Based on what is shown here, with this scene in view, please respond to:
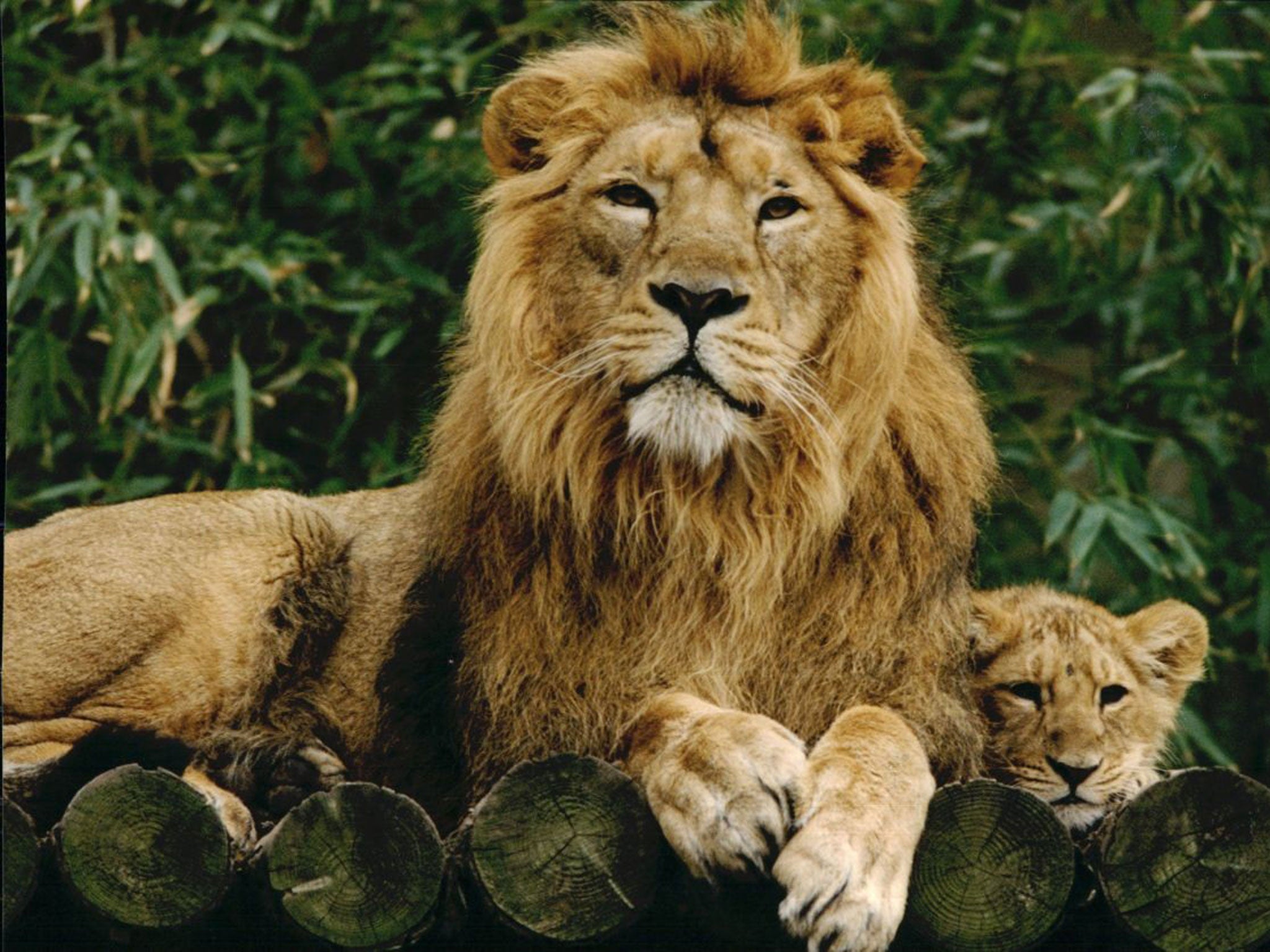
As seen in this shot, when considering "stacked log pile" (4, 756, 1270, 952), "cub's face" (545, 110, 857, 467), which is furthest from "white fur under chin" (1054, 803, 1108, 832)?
"cub's face" (545, 110, 857, 467)

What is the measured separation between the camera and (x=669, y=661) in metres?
3.06

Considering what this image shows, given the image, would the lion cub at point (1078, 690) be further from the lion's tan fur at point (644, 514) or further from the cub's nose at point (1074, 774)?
the lion's tan fur at point (644, 514)

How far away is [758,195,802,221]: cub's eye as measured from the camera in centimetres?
311

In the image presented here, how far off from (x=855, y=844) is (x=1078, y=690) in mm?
1029

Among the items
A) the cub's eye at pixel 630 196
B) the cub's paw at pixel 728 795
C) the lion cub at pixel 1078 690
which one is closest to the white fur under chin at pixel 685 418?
the cub's eye at pixel 630 196

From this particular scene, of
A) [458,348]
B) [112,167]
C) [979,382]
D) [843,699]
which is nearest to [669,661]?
[843,699]

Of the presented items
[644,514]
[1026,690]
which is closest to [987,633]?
[1026,690]

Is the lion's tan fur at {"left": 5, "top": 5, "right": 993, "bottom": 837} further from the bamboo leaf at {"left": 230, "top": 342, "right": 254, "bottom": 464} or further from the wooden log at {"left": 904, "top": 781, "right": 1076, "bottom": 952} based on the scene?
the bamboo leaf at {"left": 230, "top": 342, "right": 254, "bottom": 464}

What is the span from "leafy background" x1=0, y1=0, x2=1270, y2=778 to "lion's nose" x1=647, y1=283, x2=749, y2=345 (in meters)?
1.96

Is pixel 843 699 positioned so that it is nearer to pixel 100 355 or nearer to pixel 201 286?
pixel 201 286

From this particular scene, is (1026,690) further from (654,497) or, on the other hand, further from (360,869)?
(360,869)

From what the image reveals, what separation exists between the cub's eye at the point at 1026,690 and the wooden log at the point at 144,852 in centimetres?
147

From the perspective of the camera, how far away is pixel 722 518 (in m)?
3.08

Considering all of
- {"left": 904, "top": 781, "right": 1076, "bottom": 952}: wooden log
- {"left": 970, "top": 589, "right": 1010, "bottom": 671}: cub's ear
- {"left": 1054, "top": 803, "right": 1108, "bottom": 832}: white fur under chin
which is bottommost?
{"left": 1054, "top": 803, "right": 1108, "bottom": 832}: white fur under chin
